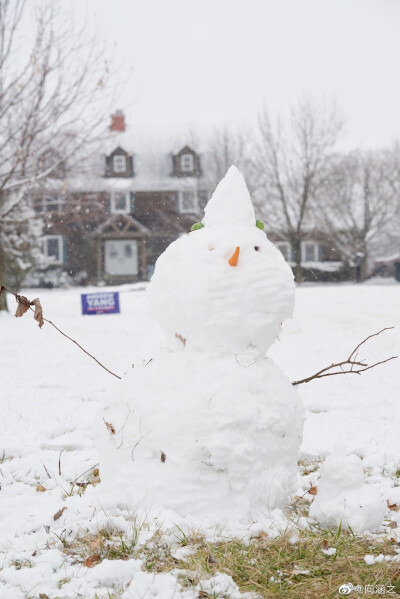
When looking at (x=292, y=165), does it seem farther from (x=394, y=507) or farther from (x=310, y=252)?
(x=394, y=507)

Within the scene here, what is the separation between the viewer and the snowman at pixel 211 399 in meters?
2.62

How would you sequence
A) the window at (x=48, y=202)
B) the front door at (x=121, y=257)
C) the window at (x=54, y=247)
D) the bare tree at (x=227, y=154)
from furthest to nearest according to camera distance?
the window at (x=54, y=247)
the front door at (x=121, y=257)
the bare tree at (x=227, y=154)
the window at (x=48, y=202)

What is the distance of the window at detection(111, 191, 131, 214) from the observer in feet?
97.4

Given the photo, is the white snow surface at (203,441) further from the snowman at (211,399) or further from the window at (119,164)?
the window at (119,164)

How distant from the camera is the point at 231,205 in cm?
307

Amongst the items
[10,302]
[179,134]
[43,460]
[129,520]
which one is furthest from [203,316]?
[179,134]

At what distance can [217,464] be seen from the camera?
259 cm

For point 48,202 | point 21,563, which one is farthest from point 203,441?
point 48,202

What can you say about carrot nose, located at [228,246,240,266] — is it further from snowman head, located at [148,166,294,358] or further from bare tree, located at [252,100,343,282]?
bare tree, located at [252,100,343,282]

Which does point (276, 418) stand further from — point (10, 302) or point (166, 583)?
point (10, 302)

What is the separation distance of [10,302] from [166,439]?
14921 mm

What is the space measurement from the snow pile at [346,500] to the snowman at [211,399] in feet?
0.65

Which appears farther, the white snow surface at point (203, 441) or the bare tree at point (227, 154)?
the bare tree at point (227, 154)

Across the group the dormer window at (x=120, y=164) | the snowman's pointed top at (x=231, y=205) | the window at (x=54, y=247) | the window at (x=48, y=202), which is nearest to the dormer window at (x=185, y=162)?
the dormer window at (x=120, y=164)
